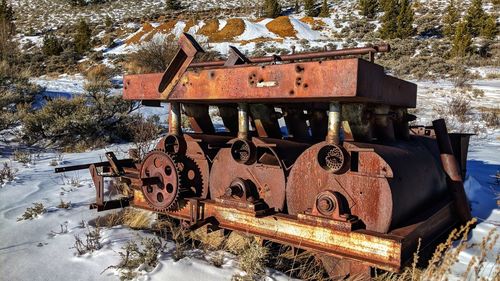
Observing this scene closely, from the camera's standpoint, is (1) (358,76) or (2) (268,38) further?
(2) (268,38)

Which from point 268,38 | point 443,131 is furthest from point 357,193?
point 268,38

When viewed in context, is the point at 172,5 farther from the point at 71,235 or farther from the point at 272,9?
the point at 71,235

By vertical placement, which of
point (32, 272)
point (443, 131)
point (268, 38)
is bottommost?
point (32, 272)

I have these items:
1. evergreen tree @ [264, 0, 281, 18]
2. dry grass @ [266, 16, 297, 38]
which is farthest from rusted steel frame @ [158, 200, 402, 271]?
evergreen tree @ [264, 0, 281, 18]

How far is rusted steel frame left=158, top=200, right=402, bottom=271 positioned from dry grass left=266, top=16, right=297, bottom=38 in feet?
96.5

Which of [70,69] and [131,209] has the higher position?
[70,69]

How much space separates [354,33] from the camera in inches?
1262

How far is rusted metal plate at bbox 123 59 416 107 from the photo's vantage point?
7.36ft

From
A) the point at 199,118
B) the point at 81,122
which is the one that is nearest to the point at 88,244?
the point at 199,118

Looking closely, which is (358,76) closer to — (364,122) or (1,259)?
(364,122)

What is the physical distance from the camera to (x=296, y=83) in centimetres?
242

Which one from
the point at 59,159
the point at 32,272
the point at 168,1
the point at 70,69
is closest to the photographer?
the point at 32,272

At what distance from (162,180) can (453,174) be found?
8.28ft

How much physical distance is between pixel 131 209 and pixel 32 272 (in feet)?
4.16
